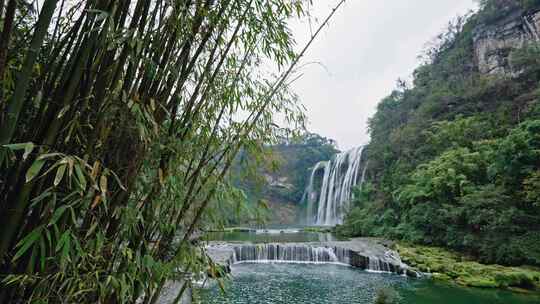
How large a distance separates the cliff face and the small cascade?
43.1ft

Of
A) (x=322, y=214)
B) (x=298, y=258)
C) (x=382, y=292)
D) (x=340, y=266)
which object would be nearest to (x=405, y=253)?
(x=340, y=266)

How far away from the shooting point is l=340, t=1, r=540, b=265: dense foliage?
7.32 m

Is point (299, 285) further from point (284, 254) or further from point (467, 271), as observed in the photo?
point (467, 271)

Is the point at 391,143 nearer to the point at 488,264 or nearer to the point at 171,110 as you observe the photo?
the point at 488,264

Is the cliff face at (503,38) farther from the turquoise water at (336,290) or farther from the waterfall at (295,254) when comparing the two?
the turquoise water at (336,290)

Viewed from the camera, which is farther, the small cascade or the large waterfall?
the large waterfall

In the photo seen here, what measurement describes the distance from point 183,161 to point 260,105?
0.44 metres

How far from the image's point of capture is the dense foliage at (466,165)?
288 inches

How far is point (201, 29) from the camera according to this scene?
121 centimetres

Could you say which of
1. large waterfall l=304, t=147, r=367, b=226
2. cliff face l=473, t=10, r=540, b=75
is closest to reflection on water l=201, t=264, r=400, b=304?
large waterfall l=304, t=147, r=367, b=226

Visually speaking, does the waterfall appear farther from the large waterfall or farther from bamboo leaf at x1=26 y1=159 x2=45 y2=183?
the large waterfall

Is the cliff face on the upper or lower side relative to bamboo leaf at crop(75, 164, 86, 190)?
upper

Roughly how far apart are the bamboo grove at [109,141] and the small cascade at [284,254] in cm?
783

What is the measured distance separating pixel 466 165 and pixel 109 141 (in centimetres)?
1041
